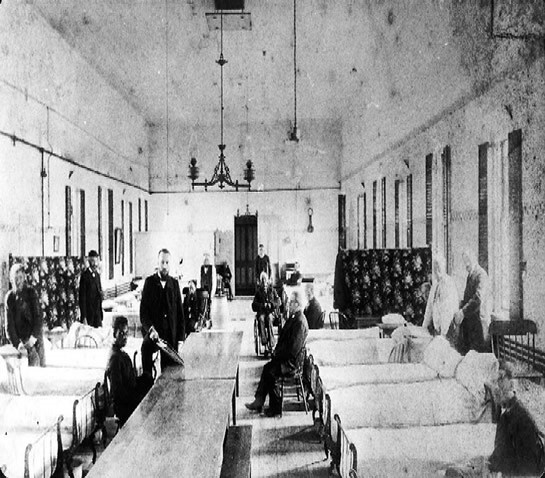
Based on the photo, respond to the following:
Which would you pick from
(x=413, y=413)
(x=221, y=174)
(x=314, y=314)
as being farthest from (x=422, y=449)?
(x=314, y=314)

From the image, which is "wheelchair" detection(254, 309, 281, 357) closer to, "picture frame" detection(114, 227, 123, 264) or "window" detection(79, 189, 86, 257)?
"picture frame" detection(114, 227, 123, 264)

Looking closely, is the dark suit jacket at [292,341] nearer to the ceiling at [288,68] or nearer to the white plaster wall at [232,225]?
the white plaster wall at [232,225]

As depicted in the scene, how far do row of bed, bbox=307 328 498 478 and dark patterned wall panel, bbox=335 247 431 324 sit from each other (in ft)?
0.73

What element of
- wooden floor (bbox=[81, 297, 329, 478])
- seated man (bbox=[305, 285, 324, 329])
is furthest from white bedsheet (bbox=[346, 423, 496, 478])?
seated man (bbox=[305, 285, 324, 329])

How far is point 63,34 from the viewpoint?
3.68 meters

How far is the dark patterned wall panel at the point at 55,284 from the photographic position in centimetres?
367

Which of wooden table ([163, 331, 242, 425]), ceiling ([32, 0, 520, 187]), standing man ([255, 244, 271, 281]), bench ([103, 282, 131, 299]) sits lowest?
wooden table ([163, 331, 242, 425])

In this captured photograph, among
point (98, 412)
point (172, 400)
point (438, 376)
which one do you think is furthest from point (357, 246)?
point (98, 412)

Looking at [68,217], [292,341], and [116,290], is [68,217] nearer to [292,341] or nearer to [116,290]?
[116,290]

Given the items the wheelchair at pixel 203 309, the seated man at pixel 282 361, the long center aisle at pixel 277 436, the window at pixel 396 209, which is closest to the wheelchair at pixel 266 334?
the long center aisle at pixel 277 436

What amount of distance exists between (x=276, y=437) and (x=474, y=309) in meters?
2.64

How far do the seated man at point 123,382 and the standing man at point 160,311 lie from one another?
0.42 feet

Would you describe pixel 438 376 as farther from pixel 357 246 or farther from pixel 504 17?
pixel 504 17

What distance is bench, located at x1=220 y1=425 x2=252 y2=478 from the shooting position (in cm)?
331
